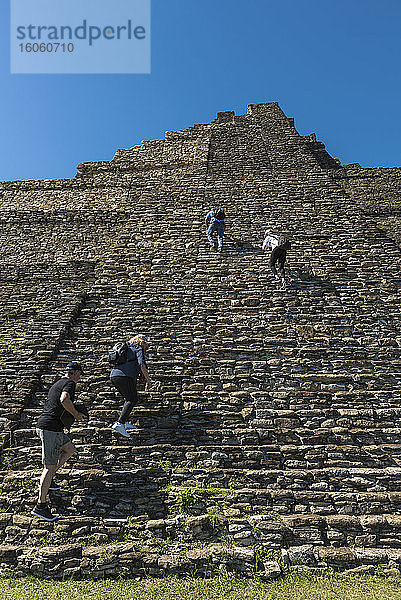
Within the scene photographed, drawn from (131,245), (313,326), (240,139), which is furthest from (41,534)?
(240,139)

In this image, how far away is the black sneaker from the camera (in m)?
4.34

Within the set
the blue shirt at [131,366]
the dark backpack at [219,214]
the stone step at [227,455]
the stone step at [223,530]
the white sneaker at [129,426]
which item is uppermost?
the dark backpack at [219,214]

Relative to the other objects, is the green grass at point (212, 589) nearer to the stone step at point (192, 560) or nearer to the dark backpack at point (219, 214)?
the stone step at point (192, 560)

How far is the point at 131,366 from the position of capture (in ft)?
18.2

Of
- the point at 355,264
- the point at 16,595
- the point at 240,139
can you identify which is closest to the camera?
the point at 16,595

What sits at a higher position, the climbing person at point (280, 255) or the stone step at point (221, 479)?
the climbing person at point (280, 255)

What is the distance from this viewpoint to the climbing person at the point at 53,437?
173 inches

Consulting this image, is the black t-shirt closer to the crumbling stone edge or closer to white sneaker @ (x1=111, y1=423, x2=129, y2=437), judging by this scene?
white sneaker @ (x1=111, y1=423, x2=129, y2=437)

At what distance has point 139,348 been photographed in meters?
5.98

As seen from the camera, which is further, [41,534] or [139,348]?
[139,348]

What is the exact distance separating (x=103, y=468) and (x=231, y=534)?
73.6 inches

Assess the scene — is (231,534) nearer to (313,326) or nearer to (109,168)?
(313,326)

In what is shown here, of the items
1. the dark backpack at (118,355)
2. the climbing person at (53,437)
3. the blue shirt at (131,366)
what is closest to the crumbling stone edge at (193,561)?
the climbing person at (53,437)

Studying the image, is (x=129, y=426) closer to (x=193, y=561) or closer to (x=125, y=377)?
(x=125, y=377)
